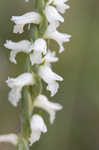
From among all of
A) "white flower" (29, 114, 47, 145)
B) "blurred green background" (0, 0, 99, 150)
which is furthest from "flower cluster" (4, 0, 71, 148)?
"blurred green background" (0, 0, 99, 150)

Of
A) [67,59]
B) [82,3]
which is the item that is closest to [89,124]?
[67,59]

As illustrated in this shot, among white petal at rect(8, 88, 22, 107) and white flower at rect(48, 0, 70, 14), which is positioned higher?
white flower at rect(48, 0, 70, 14)

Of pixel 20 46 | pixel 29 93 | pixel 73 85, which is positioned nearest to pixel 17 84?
pixel 29 93

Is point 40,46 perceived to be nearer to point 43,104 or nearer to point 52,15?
A: point 52,15

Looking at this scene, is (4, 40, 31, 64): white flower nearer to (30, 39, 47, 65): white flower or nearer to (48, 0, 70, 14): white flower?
(30, 39, 47, 65): white flower

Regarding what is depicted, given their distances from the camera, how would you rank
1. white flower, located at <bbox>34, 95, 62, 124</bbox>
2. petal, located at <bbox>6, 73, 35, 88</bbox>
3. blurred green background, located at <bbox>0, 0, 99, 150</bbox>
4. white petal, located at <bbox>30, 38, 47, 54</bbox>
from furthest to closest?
A: 1. blurred green background, located at <bbox>0, 0, 99, 150</bbox>
2. white flower, located at <bbox>34, 95, 62, 124</bbox>
3. petal, located at <bbox>6, 73, 35, 88</bbox>
4. white petal, located at <bbox>30, 38, 47, 54</bbox>

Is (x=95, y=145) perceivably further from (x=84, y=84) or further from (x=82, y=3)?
(x=82, y=3)

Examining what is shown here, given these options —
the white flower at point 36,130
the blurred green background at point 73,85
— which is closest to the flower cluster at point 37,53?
the white flower at point 36,130

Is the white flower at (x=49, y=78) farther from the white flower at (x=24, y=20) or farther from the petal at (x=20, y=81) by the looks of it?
the white flower at (x=24, y=20)
